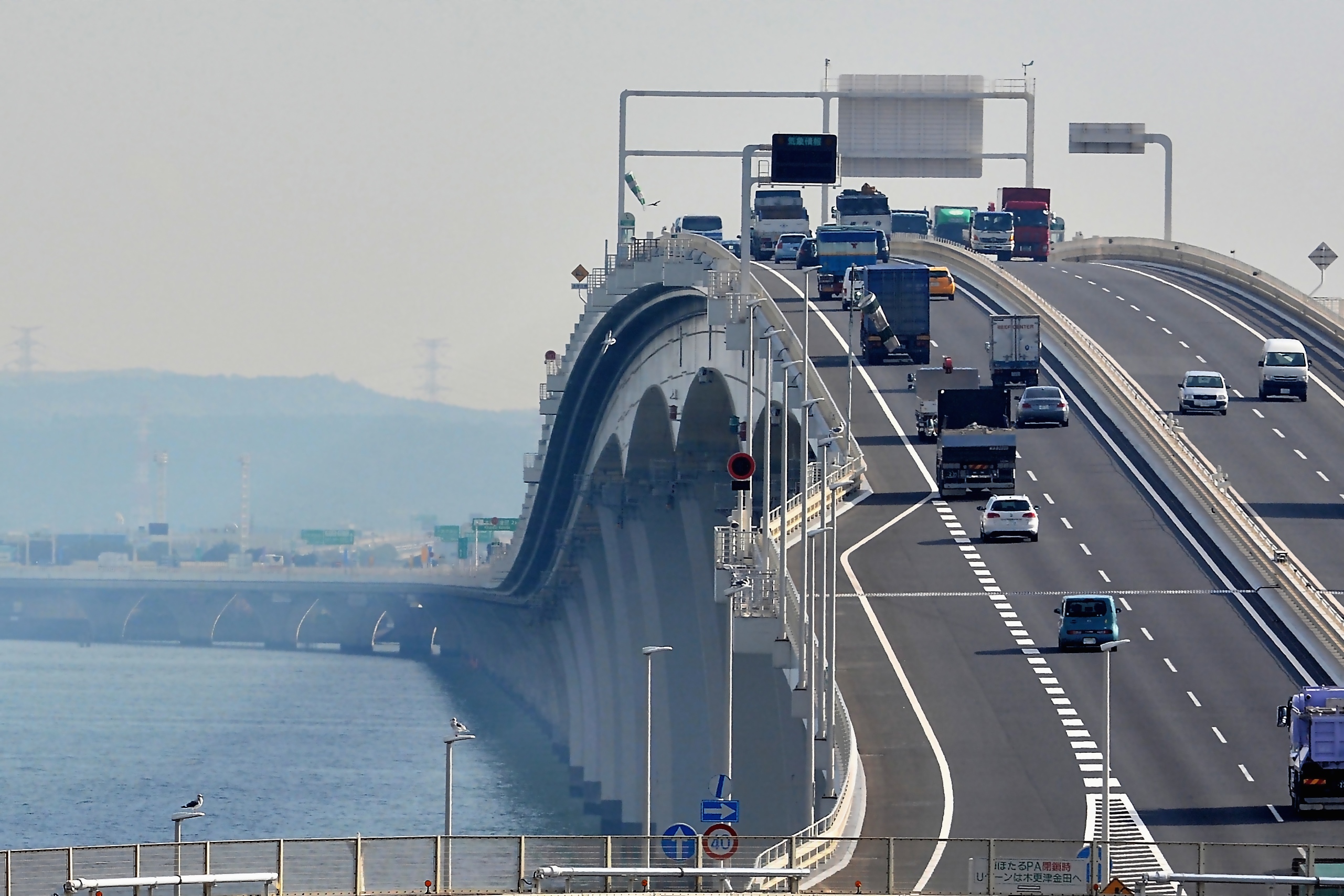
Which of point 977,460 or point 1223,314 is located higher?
point 1223,314

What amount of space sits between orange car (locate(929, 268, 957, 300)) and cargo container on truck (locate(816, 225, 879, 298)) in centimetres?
338

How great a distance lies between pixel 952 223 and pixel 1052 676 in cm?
10199

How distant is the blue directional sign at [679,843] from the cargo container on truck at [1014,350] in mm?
56468

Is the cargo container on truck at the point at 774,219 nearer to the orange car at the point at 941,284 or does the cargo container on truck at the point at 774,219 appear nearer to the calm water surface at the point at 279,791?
the orange car at the point at 941,284

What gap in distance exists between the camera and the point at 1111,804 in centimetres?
4938

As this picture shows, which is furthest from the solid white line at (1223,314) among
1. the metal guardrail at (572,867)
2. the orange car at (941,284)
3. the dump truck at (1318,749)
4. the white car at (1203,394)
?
the metal guardrail at (572,867)

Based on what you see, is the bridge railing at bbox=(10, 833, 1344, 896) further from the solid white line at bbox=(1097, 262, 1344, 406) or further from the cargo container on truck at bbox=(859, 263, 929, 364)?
the solid white line at bbox=(1097, 262, 1344, 406)

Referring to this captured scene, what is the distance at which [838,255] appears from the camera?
11975 cm

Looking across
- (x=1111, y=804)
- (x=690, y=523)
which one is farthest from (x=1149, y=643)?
(x=690, y=523)

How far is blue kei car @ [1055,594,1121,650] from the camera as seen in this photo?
203ft

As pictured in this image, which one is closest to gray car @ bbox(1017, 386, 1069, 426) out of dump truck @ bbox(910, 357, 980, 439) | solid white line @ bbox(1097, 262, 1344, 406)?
dump truck @ bbox(910, 357, 980, 439)

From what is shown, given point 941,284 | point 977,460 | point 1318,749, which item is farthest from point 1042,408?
point 1318,749

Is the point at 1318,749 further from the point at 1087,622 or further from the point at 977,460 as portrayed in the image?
the point at 977,460

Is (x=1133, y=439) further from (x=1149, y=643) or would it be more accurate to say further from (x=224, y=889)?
(x=224, y=889)
